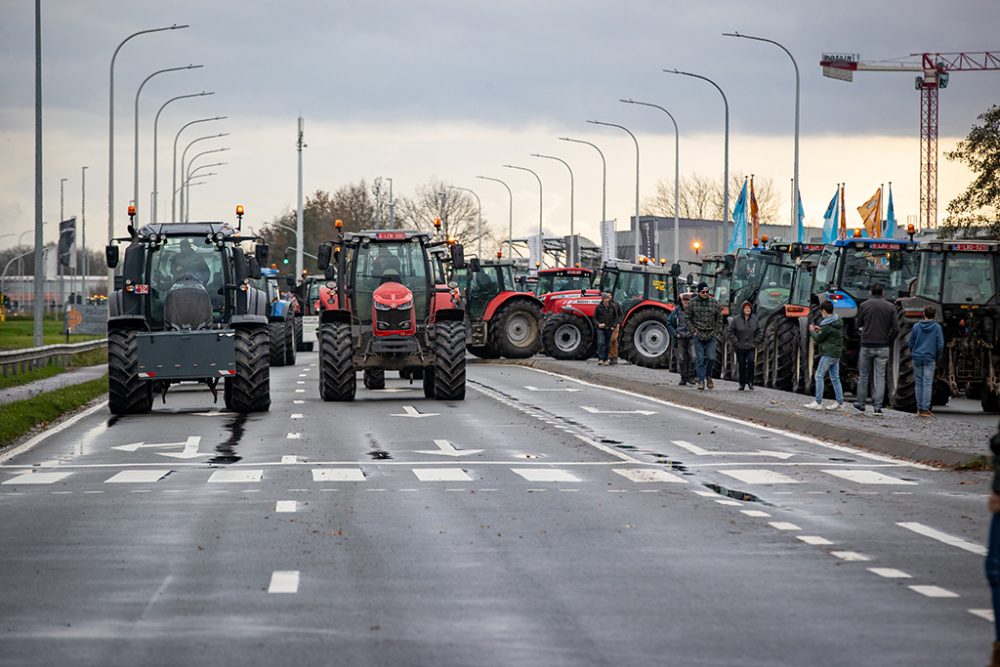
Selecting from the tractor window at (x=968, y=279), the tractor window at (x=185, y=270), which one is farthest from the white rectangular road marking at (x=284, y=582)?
the tractor window at (x=968, y=279)

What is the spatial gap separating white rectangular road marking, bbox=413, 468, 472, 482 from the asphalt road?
0.11 metres

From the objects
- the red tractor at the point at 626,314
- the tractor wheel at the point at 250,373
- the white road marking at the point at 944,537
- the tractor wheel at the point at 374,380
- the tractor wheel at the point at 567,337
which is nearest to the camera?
the white road marking at the point at 944,537

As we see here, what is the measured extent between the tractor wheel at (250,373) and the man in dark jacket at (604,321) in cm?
1732

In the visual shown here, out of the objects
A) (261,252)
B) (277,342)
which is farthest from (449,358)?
(277,342)

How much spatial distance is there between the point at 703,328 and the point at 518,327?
54.5 feet

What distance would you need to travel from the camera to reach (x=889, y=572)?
10.4m

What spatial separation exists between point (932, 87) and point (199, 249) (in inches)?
4115

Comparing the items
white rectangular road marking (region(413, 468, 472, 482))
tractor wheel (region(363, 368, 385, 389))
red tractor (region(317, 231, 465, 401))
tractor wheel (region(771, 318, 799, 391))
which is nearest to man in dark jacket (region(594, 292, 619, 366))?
tractor wheel (region(363, 368, 385, 389))

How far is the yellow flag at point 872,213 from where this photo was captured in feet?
174

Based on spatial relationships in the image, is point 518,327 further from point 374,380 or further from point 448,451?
point 448,451

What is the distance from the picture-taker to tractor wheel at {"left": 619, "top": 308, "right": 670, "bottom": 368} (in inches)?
1716

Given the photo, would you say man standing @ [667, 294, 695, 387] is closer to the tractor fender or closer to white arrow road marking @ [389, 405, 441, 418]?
white arrow road marking @ [389, 405, 441, 418]

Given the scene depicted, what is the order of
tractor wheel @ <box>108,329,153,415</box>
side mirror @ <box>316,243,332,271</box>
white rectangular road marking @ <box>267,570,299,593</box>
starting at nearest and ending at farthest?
white rectangular road marking @ <box>267,570,299,593</box> < tractor wheel @ <box>108,329,153,415</box> < side mirror @ <box>316,243,332,271</box>

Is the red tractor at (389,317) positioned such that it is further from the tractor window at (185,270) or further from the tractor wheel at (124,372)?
the tractor wheel at (124,372)
